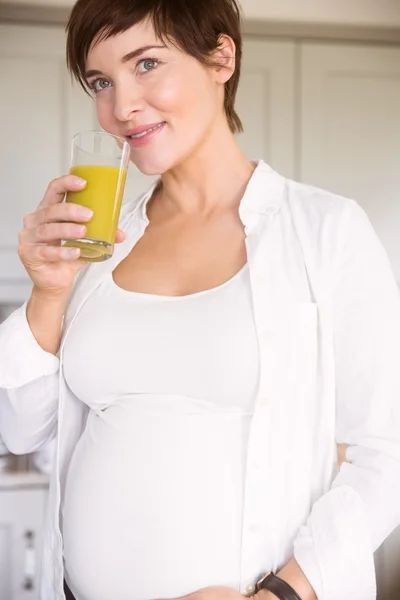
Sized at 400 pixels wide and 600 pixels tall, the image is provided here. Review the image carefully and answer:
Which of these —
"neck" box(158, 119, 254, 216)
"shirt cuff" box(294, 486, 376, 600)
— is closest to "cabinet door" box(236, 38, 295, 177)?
"neck" box(158, 119, 254, 216)

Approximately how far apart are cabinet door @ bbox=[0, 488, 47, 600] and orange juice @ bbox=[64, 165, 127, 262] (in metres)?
1.49

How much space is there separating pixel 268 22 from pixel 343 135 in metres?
0.43

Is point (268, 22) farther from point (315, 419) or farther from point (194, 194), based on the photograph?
point (315, 419)

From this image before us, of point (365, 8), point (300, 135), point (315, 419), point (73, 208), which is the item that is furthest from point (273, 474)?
point (365, 8)

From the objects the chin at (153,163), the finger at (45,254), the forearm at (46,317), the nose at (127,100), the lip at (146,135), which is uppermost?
the nose at (127,100)

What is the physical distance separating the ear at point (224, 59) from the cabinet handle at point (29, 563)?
5.42ft

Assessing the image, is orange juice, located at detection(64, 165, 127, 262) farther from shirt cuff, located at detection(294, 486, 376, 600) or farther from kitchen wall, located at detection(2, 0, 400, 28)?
kitchen wall, located at detection(2, 0, 400, 28)

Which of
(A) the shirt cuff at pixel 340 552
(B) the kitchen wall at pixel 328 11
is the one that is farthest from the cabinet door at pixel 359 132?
(A) the shirt cuff at pixel 340 552

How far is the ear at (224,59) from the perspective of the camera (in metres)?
1.13

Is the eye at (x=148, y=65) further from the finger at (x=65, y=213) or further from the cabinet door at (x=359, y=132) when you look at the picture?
the cabinet door at (x=359, y=132)

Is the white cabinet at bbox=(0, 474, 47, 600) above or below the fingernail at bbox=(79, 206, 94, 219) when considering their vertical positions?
below

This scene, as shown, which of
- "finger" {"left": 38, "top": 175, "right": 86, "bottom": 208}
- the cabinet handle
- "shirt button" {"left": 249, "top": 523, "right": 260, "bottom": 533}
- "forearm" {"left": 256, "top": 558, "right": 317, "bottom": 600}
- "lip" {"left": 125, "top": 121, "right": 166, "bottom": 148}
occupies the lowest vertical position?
the cabinet handle

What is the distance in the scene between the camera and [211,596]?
36.3 inches

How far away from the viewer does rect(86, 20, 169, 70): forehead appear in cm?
104
